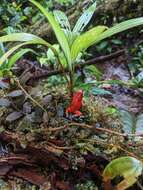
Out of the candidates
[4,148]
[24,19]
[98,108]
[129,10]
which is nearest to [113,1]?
[129,10]

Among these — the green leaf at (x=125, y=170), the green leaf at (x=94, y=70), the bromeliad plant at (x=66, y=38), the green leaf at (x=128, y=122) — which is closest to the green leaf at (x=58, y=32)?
the bromeliad plant at (x=66, y=38)

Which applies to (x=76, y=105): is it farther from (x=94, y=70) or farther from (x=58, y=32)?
(x=94, y=70)

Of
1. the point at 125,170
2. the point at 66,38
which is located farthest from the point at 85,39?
the point at 125,170

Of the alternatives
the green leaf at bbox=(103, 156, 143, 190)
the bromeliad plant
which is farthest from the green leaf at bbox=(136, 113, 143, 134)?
the bromeliad plant

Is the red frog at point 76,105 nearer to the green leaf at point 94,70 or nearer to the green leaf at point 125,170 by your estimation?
the green leaf at point 125,170

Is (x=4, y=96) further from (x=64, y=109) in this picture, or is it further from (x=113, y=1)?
(x=113, y=1)
